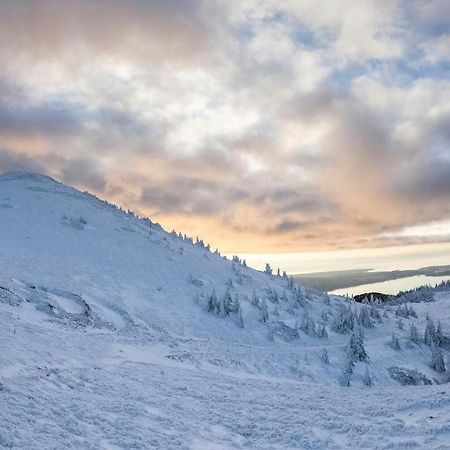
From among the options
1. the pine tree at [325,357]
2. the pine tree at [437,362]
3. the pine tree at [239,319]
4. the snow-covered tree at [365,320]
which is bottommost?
the pine tree at [437,362]

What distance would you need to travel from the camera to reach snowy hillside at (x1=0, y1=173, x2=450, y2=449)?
12.1 metres

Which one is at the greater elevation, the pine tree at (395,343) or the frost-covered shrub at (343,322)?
the frost-covered shrub at (343,322)

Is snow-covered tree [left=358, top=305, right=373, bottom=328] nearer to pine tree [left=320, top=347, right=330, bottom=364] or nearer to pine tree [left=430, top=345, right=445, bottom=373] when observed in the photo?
pine tree [left=430, top=345, right=445, bottom=373]

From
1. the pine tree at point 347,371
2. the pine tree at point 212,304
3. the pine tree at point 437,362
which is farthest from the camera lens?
the pine tree at point 212,304

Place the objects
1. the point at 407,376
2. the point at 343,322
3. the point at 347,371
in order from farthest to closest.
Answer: the point at 343,322 < the point at 407,376 < the point at 347,371

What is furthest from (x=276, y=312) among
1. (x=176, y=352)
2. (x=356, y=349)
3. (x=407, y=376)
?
(x=176, y=352)

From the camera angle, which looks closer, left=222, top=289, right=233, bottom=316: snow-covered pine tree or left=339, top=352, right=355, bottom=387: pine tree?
left=339, top=352, right=355, bottom=387: pine tree

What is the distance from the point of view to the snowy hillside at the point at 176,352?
12094 mm

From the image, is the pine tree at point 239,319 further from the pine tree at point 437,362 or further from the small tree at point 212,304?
the pine tree at point 437,362

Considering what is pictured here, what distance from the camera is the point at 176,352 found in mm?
23297

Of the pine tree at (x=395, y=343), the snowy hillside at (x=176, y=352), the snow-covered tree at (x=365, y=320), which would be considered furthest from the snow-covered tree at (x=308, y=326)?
the snow-covered tree at (x=365, y=320)

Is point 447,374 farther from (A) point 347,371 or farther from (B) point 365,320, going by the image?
(B) point 365,320

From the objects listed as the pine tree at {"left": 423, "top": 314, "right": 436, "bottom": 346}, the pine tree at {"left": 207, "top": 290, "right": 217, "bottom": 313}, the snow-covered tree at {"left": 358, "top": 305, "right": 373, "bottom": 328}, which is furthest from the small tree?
the pine tree at {"left": 423, "top": 314, "right": 436, "bottom": 346}

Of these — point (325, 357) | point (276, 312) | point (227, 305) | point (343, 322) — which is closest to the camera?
point (325, 357)
